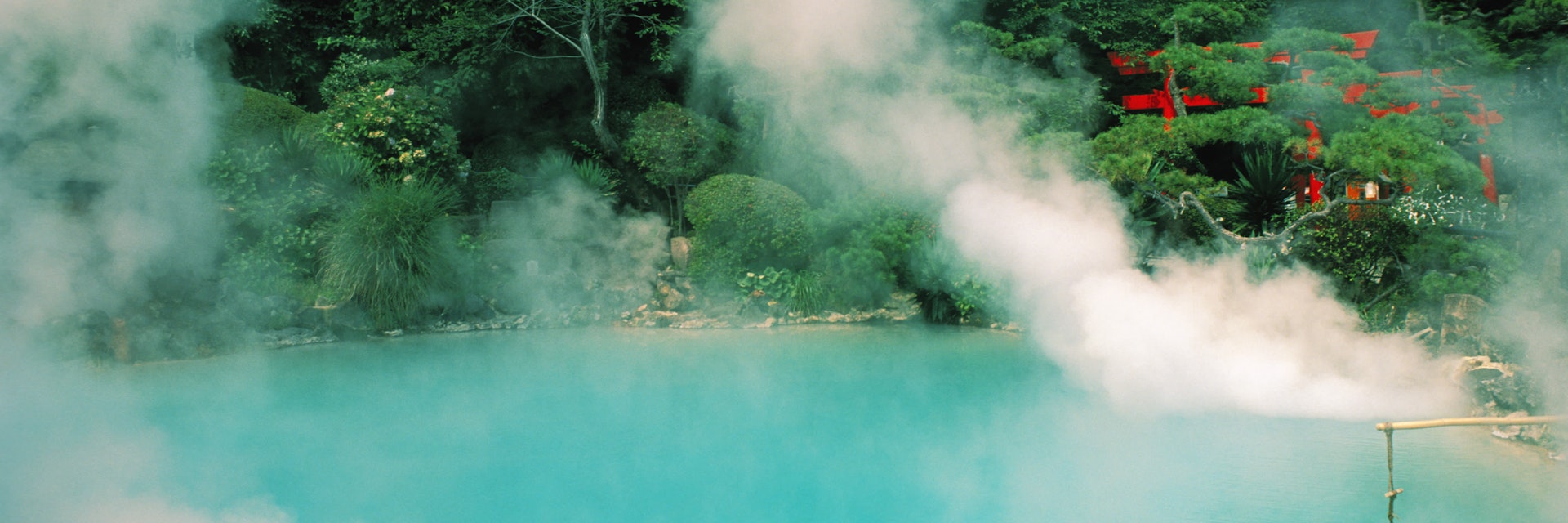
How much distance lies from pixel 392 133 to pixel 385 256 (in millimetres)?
2035

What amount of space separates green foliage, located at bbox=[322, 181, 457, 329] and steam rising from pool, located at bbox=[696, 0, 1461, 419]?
4091mm

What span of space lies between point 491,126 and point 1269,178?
961cm

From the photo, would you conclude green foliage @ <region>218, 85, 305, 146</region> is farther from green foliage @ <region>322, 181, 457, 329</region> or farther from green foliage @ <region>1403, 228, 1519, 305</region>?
green foliage @ <region>1403, 228, 1519, 305</region>

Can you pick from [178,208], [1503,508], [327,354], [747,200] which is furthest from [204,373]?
[1503,508]

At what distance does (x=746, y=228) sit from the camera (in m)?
10.8

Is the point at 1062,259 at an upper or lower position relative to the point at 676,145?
lower

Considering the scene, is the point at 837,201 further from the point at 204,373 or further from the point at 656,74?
the point at 204,373

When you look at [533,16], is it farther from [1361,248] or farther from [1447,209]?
[1447,209]

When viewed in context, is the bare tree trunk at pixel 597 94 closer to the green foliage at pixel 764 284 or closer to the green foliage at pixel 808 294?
the green foliage at pixel 764 284

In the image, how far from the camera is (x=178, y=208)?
4855 millimetres

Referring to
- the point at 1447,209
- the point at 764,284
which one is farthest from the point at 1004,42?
the point at 1447,209

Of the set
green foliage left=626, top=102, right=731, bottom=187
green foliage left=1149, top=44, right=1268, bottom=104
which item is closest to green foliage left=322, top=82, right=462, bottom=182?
green foliage left=626, top=102, right=731, bottom=187

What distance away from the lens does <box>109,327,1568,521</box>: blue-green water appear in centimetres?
516

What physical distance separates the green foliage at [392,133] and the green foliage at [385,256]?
35.7 inches
